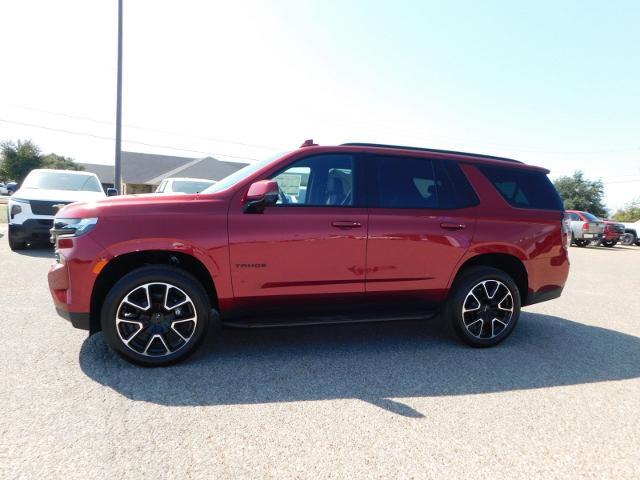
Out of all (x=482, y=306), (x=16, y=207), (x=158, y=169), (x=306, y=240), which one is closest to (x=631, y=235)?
(x=482, y=306)

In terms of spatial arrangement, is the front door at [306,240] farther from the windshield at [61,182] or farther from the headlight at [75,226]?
the windshield at [61,182]

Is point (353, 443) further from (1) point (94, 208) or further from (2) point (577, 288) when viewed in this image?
(2) point (577, 288)

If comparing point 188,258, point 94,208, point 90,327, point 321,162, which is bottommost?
point 90,327

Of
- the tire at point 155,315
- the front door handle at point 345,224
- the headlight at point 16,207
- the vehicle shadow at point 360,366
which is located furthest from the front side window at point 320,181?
the headlight at point 16,207

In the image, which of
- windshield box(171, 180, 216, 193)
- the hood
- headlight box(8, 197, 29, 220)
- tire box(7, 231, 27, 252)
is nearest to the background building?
windshield box(171, 180, 216, 193)

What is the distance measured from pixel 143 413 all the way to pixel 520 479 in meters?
2.20

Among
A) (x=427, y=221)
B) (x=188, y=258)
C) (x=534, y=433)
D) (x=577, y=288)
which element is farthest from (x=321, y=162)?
(x=577, y=288)

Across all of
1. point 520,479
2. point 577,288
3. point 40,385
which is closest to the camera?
point 520,479

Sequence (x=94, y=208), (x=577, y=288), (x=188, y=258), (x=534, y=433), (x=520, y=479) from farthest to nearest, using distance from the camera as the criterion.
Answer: (x=577, y=288), (x=188, y=258), (x=94, y=208), (x=534, y=433), (x=520, y=479)

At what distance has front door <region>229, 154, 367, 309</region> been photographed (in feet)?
10.9

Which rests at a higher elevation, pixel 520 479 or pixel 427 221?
pixel 427 221

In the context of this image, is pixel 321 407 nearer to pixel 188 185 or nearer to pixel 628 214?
pixel 188 185

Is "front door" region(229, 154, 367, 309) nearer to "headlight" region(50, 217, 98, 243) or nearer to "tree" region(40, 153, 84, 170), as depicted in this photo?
"headlight" region(50, 217, 98, 243)

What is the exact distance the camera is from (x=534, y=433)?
8.13 feet
